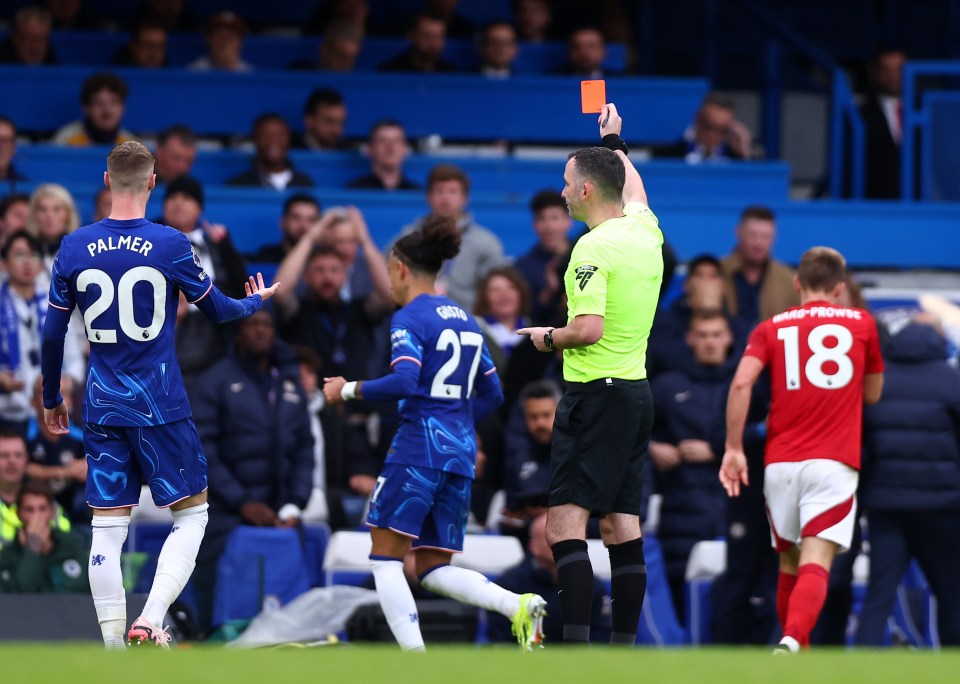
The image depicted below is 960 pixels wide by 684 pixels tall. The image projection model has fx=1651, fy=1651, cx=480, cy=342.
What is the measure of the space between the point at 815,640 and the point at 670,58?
8651 millimetres

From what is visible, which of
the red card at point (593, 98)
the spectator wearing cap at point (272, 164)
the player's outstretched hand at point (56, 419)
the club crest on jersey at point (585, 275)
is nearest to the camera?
the club crest on jersey at point (585, 275)

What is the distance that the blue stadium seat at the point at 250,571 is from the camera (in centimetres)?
976

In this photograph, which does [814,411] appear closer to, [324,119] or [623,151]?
[623,151]

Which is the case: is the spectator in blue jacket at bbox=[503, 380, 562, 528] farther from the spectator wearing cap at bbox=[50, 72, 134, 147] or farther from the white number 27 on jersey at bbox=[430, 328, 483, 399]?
the spectator wearing cap at bbox=[50, 72, 134, 147]

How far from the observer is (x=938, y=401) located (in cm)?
930

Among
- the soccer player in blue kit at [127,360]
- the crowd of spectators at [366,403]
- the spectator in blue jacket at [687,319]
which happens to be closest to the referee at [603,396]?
the soccer player in blue kit at [127,360]

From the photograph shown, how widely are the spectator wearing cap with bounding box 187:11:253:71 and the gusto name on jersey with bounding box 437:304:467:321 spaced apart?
6.66 metres

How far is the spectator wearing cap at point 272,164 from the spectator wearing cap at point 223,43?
60.5 inches

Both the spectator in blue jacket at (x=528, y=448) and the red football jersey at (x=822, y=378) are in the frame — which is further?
the spectator in blue jacket at (x=528, y=448)

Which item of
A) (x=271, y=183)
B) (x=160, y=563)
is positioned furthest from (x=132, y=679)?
(x=271, y=183)

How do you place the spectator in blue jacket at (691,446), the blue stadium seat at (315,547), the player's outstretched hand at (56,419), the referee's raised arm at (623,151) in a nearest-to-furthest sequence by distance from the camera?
1. the player's outstretched hand at (56,419)
2. the referee's raised arm at (623,151)
3. the spectator in blue jacket at (691,446)
4. the blue stadium seat at (315,547)

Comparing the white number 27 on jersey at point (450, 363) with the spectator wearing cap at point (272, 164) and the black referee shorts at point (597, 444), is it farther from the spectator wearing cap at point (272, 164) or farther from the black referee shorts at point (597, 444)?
the spectator wearing cap at point (272, 164)

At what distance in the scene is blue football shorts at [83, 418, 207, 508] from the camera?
23.2 ft

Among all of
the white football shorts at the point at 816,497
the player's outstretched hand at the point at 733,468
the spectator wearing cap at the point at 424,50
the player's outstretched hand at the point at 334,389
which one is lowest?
the white football shorts at the point at 816,497
